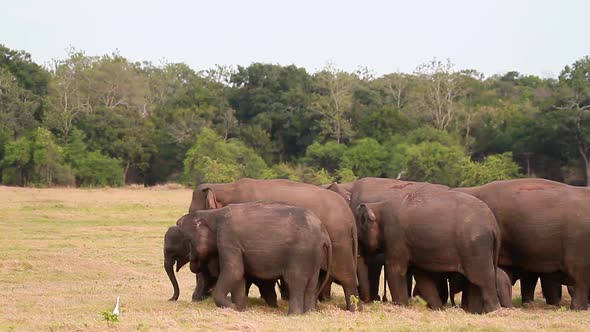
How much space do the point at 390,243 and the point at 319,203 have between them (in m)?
1.14

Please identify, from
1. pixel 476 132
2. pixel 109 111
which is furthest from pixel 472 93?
pixel 109 111

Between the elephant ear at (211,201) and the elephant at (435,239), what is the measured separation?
6.93 ft

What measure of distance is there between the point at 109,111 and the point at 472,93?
88.1ft

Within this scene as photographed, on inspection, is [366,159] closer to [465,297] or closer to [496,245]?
[465,297]

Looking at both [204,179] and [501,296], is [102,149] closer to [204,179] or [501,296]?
[204,179]

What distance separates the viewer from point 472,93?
233ft

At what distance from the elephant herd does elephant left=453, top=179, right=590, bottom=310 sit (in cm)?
1

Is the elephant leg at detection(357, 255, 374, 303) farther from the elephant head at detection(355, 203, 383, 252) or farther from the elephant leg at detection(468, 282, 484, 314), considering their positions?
the elephant leg at detection(468, 282, 484, 314)

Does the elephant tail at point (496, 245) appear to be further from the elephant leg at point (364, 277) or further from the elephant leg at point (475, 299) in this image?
the elephant leg at point (364, 277)

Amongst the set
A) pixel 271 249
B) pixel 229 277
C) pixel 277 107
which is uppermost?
pixel 277 107

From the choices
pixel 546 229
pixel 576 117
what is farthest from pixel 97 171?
pixel 546 229

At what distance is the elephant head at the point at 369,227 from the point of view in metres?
14.0

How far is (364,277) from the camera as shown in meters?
14.6

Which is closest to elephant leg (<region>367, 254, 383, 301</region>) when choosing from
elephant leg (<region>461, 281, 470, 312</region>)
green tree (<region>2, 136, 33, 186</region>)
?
elephant leg (<region>461, 281, 470, 312</region>)
